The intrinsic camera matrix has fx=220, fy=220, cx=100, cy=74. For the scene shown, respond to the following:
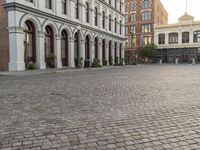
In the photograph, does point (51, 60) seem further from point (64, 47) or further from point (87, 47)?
point (87, 47)

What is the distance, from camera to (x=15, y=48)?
19.9 m

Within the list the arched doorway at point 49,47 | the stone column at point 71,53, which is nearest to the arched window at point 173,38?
the stone column at point 71,53

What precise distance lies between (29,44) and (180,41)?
4963cm

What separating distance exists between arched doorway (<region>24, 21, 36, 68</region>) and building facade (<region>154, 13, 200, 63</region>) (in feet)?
154

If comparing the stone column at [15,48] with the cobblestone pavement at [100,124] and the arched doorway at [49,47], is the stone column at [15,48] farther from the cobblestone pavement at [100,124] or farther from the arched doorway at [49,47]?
the cobblestone pavement at [100,124]

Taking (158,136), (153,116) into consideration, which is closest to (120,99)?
(153,116)

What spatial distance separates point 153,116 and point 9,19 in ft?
60.1

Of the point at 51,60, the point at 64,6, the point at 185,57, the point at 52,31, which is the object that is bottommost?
the point at 51,60

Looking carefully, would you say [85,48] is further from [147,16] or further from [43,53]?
[147,16]

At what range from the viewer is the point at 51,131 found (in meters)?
4.14

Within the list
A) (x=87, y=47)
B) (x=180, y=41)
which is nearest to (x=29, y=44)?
A: (x=87, y=47)

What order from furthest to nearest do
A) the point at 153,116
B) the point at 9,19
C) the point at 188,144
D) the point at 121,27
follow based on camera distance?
the point at 121,27 → the point at 9,19 → the point at 153,116 → the point at 188,144

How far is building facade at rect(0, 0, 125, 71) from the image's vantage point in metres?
20.0

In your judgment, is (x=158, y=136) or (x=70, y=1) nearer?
(x=158, y=136)
